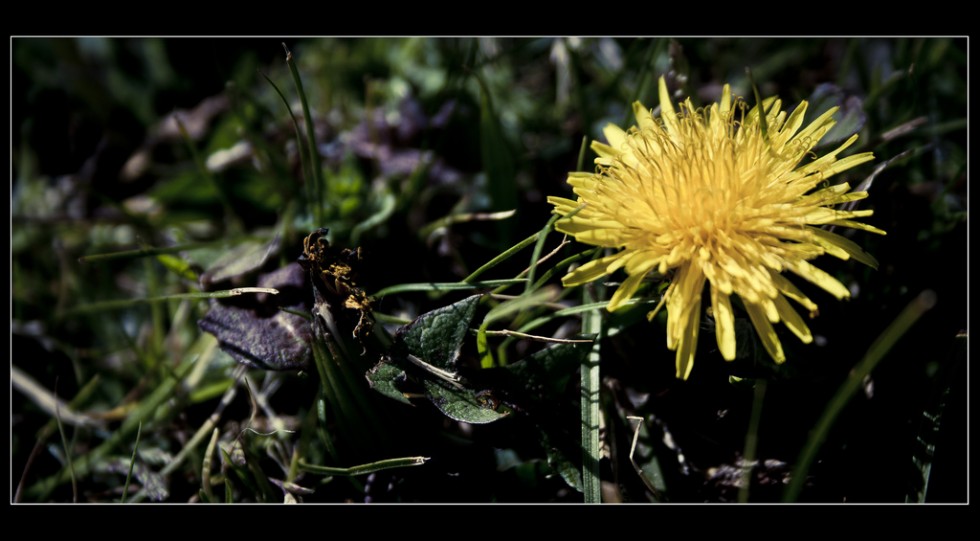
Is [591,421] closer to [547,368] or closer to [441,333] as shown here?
[547,368]

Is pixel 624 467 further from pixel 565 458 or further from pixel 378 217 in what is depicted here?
pixel 378 217

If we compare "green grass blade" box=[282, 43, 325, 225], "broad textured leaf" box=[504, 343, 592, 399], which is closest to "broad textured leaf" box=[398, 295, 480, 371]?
"broad textured leaf" box=[504, 343, 592, 399]

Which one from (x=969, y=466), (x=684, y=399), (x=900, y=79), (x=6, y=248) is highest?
(x=900, y=79)

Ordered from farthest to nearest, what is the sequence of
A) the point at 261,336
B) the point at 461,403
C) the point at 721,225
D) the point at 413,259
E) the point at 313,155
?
1. the point at 413,259
2. the point at 313,155
3. the point at 261,336
4. the point at 461,403
5. the point at 721,225

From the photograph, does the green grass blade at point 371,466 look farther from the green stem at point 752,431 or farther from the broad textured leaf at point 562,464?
the green stem at point 752,431

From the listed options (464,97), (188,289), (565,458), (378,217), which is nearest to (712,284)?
(565,458)

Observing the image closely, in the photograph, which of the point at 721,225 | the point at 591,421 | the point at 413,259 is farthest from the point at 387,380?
the point at 721,225
